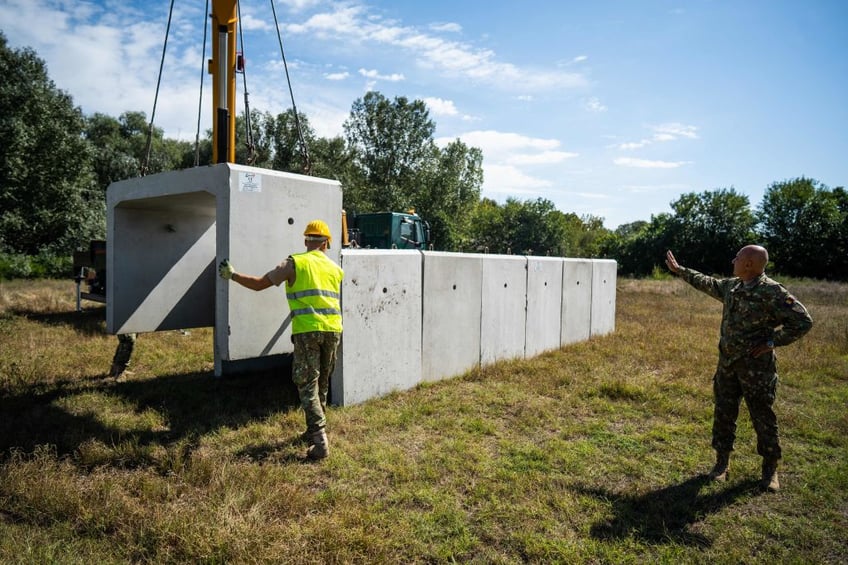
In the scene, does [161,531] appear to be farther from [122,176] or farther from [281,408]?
[122,176]

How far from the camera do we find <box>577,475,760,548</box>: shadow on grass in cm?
336

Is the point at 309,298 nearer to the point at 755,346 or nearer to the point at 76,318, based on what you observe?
the point at 755,346

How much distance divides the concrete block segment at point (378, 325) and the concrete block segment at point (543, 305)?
9.72 feet

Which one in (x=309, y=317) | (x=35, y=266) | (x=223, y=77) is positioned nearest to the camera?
(x=309, y=317)

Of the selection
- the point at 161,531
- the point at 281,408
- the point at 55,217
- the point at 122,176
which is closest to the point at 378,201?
the point at 122,176

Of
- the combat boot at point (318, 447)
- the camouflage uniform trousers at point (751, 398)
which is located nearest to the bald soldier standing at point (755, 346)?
the camouflage uniform trousers at point (751, 398)

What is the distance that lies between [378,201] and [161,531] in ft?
121

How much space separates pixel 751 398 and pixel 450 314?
12.6ft

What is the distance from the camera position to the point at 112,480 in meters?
3.73

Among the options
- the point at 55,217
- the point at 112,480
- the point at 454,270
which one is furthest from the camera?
the point at 55,217

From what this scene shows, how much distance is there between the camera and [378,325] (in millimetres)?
6094

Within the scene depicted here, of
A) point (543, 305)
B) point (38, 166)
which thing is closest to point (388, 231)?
point (543, 305)

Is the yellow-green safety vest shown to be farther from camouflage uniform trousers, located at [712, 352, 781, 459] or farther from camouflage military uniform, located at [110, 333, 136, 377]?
camouflage military uniform, located at [110, 333, 136, 377]

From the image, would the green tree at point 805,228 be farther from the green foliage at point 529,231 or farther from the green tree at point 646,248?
the green foliage at point 529,231
